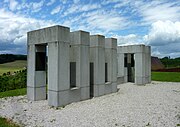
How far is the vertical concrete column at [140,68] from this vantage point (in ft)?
73.9

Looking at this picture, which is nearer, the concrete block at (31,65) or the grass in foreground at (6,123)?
the grass in foreground at (6,123)

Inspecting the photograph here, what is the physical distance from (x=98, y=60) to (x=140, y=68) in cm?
953

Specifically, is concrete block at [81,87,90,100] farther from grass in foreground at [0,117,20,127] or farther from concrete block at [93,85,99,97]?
grass in foreground at [0,117,20,127]

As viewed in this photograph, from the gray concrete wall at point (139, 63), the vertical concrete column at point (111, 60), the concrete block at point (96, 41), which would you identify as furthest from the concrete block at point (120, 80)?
the concrete block at point (96, 41)

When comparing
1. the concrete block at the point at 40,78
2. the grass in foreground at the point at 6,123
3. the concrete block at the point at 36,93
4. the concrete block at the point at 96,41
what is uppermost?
the concrete block at the point at 96,41

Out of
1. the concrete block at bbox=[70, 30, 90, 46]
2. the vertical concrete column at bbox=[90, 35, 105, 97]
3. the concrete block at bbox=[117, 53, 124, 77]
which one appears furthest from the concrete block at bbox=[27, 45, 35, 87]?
the concrete block at bbox=[117, 53, 124, 77]

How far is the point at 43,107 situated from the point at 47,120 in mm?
2755

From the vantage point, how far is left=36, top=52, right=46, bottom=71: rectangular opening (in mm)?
13398

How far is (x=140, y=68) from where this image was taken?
22.7 metres

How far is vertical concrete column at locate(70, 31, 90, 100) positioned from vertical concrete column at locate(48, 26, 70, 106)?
1.25m

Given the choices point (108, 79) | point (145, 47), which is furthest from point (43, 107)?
point (145, 47)

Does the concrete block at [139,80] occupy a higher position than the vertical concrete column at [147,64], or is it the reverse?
the vertical concrete column at [147,64]

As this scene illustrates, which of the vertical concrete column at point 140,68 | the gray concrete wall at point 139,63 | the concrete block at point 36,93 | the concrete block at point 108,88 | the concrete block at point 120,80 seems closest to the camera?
the concrete block at point 36,93

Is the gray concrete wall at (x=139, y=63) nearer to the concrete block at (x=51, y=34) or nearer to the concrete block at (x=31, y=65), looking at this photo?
the concrete block at (x=31, y=65)
